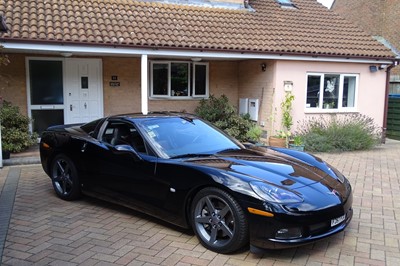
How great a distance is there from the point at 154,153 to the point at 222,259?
1.45 m

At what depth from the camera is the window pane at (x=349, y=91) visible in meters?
12.0

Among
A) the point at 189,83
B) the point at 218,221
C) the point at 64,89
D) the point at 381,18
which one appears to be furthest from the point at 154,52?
the point at 381,18

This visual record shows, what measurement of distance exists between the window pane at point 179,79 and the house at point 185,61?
0.03 m

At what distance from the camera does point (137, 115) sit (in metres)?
5.23

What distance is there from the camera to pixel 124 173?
185 inches

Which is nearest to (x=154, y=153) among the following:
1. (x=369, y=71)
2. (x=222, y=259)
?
(x=222, y=259)

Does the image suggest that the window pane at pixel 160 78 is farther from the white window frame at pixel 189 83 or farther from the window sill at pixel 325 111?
the window sill at pixel 325 111

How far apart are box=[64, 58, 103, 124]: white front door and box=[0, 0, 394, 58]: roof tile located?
1.58m

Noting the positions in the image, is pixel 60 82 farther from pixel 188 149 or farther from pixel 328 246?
pixel 328 246

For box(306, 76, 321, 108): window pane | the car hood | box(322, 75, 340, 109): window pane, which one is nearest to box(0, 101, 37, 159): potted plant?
the car hood

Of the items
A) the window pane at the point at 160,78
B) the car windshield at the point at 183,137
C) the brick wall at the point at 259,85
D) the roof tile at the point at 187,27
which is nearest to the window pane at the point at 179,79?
the window pane at the point at 160,78

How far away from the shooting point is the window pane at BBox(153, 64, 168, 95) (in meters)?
12.0

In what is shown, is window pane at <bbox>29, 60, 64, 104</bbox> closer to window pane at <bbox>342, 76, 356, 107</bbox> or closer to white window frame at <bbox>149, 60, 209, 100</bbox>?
white window frame at <bbox>149, 60, 209, 100</bbox>

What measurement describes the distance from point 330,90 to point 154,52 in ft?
18.8
